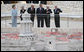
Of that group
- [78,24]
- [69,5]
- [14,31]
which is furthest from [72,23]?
[69,5]

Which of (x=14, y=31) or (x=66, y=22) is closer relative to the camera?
(x=14, y=31)

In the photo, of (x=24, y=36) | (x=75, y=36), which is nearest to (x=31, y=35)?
(x=24, y=36)

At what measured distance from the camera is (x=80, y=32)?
11.6 m

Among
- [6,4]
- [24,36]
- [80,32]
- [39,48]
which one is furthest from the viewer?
[6,4]

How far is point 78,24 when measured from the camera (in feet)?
41.5

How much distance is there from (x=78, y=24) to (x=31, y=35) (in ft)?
9.33

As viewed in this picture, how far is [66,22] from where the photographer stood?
13.2 meters

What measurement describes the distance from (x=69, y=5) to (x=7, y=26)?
14694 mm

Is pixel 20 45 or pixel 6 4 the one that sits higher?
pixel 6 4

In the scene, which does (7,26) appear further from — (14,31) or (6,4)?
(6,4)

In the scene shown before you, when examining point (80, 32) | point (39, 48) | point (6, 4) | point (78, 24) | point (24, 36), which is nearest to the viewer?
point (39, 48)

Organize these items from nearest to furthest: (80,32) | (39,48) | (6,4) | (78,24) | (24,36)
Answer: (39,48), (24,36), (80,32), (78,24), (6,4)

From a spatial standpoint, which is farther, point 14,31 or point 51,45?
point 14,31

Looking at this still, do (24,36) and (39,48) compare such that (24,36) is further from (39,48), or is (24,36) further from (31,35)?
(39,48)
